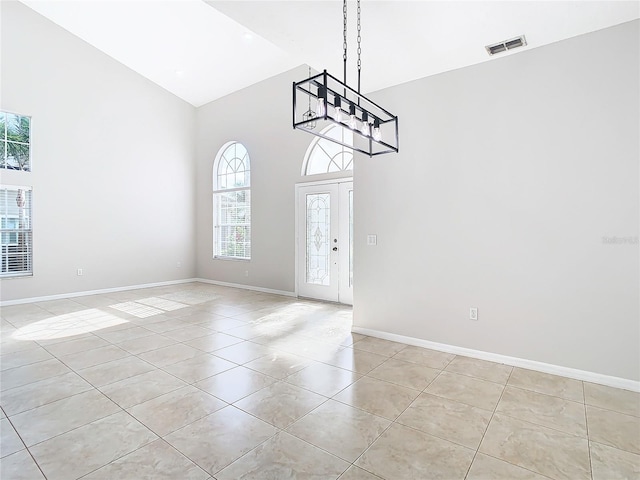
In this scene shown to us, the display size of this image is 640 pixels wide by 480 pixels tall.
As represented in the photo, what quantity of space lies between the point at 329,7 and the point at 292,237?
4.24m

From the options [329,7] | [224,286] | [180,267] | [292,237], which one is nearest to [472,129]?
[329,7]

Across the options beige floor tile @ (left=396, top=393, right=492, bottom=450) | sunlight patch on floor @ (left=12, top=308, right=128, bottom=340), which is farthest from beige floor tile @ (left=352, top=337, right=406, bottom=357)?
Answer: sunlight patch on floor @ (left=12, top=308, right=128, bottom=340)

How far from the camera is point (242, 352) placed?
353 centimetres

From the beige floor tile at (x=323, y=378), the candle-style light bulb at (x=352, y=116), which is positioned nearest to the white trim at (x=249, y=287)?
the beige floor tile at (x=323, y=378)

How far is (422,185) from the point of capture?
3.62 meters

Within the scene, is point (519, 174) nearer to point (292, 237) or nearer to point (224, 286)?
point (292, 237)

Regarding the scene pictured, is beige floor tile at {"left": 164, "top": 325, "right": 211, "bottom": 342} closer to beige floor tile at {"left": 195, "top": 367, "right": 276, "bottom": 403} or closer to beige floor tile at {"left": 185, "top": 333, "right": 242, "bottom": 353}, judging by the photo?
beige floor tile at {"left": 185, "top": 333, "right": 242, "bottom": 353}

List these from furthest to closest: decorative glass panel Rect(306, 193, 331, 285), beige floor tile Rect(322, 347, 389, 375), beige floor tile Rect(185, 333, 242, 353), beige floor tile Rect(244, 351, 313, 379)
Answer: decorative glass panel Rect(306, 193, 331, 285)
beige floor tile Rect(185, 333, 242, 353)
beige floor tile Rect(322, 347, 389, 375)
beige floor tile Rect(244, 351, 313, 379)

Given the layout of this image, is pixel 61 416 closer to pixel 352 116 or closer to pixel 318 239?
pixel 352 116

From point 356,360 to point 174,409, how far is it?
63.7 inches

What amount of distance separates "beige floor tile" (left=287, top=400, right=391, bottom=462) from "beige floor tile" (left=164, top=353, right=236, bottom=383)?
111cm

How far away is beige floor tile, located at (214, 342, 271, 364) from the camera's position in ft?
11.0

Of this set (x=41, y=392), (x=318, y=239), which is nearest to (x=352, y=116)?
(x=41, y=392)

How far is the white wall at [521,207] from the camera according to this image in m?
2.72
